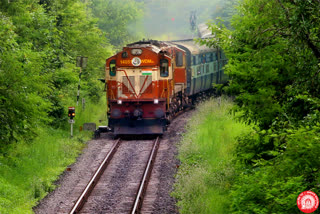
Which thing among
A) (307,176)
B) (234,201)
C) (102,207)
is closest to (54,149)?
(102,207)

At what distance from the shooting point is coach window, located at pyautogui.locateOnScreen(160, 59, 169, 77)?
917 inches

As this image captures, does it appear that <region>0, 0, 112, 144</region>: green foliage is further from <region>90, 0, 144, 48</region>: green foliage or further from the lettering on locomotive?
<region>90, 0, 144, 48</region>: green foliage

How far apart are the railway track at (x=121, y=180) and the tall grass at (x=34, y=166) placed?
4.47ft

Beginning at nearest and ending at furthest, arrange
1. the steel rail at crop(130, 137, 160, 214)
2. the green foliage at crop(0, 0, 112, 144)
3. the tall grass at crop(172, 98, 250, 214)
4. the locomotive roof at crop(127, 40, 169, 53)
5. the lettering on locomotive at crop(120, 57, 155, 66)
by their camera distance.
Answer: the tall grass at crop(172, 98, 250, 214) < the steel rail at crop(130, 137, 160, 214) < the green foliage at crop(0, 0, 112, 144) < the lettering on locomotive at crop(120, 57, 155, 66) < the locomotive roof at crop(127, 40, 169, 53)

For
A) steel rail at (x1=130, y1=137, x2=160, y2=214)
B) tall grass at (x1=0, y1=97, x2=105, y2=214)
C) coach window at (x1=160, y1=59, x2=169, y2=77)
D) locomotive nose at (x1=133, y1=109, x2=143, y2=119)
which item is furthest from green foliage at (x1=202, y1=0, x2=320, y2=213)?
locomotive nose at (x1=133, y1=109, x2=143, y2=119)

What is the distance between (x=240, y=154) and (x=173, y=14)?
84211 millimetres

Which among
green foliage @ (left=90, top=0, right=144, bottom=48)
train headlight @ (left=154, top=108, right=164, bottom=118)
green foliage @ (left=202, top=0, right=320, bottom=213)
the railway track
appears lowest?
the railway track

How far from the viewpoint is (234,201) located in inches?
408

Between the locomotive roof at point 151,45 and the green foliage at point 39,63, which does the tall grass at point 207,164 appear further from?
the green foliage at point 39,63

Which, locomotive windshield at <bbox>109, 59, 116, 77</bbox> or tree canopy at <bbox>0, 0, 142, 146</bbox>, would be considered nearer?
tree canopy at <bbox>0, 0, 142, 146</bbox>

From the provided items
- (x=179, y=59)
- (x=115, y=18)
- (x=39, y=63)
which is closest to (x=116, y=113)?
(x=179, y=59)

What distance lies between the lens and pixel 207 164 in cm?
1736

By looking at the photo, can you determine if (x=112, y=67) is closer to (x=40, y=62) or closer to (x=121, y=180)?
(x=40, y=62)

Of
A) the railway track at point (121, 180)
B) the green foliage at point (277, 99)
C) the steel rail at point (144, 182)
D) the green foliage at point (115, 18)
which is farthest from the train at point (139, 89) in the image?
the green foliage at point (115, 18)
